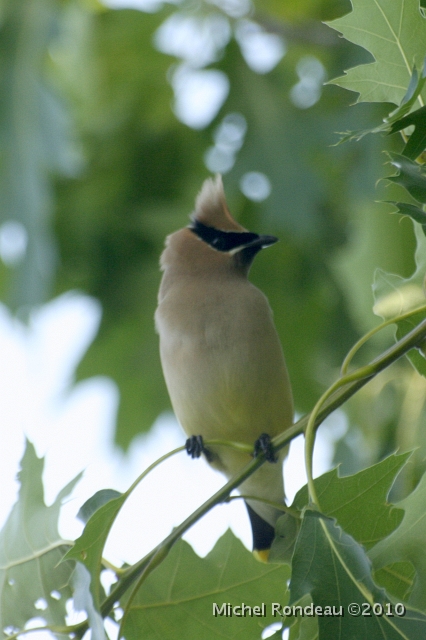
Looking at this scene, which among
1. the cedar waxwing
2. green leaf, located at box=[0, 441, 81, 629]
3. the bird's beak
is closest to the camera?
green leaf, located at box=[0, 441, 81, 629]

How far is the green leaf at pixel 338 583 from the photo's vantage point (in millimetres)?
1938

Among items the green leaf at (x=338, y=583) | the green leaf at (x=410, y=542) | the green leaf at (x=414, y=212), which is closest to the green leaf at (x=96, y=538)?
the green leaf at (x=338, y=583)

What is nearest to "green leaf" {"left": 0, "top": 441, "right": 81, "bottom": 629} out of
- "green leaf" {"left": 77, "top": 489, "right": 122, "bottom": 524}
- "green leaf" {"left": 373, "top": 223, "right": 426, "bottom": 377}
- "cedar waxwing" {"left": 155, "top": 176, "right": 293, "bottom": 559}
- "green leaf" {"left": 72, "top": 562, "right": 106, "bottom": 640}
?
"green leaf" {"left": 77, "top": 489, "right": 122, "bottom": 524}

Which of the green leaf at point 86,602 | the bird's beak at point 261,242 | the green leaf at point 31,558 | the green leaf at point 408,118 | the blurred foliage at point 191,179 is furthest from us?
the blurred foliage at point 191,179

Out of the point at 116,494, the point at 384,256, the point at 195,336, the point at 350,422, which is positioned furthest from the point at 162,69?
the point at 116,494

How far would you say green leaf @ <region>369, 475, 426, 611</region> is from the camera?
2.12 meters

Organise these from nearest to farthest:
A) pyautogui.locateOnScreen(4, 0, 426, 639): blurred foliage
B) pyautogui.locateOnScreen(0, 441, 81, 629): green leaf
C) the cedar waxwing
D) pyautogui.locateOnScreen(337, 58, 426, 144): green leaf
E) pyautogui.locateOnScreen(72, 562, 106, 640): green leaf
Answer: pyautogui.locateOnScreen(337, 58, 426, 144): green leaf < pyautogui.locateOnScreen(72, 562, 106, 640): green leaf < pyautogui.locateOnScreen(0, 441, 81, 629): green leaf < the cedar waxwing < pyautogui.locateOnScreen(4, 0, 426, 639): blurred foliage

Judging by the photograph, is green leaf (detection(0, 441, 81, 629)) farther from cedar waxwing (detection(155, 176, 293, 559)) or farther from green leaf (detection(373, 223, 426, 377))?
green leaf (detection(373, 223, 426, 377))

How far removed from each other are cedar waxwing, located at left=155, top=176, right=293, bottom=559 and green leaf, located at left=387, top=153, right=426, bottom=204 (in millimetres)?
1429

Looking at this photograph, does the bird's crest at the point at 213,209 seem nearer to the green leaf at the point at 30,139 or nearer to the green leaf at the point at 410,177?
the green leaf at the point at 30,139

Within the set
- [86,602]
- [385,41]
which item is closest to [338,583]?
[86,602]

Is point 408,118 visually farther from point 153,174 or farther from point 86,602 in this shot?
point 153,174

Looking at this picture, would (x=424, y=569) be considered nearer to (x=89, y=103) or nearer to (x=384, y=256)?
(x=384, y=256)

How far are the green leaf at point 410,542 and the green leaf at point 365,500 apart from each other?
0.33 ft
